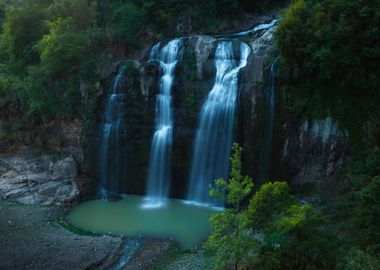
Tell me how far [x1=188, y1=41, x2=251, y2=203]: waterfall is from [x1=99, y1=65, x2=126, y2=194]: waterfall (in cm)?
469

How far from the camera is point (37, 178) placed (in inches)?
850

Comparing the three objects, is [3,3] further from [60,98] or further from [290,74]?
[290,74]

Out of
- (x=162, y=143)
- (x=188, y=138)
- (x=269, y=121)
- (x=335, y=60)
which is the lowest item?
(x=162, y=143)

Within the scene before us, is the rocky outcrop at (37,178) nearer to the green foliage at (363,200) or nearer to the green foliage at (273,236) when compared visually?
the green foliage at (273,236)

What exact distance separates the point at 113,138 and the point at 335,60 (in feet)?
42.7

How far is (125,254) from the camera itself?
15.5 meters

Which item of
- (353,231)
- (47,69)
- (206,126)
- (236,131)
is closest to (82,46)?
(47,69)

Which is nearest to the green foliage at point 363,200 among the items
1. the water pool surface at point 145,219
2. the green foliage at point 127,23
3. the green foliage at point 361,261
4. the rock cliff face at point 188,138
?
the green foliage at point 361,261

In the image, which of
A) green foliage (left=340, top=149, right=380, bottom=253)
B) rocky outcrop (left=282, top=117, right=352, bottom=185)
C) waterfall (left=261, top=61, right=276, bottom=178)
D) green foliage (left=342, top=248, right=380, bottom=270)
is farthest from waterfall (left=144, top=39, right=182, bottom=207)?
green foliage (left=342, top=248, right=380, bottom=270)

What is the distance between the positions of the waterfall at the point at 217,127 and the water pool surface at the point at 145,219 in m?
1.37

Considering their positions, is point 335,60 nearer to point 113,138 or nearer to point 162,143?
point 162,143

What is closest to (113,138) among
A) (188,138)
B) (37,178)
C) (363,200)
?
(188,138)

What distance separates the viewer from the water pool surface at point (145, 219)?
1728 cm

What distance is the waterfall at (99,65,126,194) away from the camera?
872 inches
